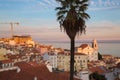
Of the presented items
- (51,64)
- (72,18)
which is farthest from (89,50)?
(72,18)

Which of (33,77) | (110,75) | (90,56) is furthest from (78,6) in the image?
(90,56)

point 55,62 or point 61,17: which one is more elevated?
point 61,17

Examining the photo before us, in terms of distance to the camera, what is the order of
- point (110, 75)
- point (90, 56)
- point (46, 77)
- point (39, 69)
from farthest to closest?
1. point (90, 56)
2. point (110, 75)
3. point (39, 69)
4. point (46, 77)

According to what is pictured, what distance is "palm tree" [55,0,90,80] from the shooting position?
750 inches

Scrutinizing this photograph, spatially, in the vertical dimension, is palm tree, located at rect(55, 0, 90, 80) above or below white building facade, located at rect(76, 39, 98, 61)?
above

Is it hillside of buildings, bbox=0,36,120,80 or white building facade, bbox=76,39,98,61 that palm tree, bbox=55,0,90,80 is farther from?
white building facade, bbox=76,39,98,61

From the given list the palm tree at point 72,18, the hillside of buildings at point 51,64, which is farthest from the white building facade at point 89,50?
the palm tree at point 72,18

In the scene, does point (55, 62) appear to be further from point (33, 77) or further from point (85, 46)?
point (33, 77)

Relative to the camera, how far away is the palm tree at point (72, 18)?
62.5 ft

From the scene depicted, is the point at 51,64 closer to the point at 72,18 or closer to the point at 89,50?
the point at 89,50

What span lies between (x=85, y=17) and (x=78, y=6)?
842 mm

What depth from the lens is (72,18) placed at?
62.5ft

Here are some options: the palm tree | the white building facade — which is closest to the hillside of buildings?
the white building facade

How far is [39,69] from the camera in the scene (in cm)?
4788
